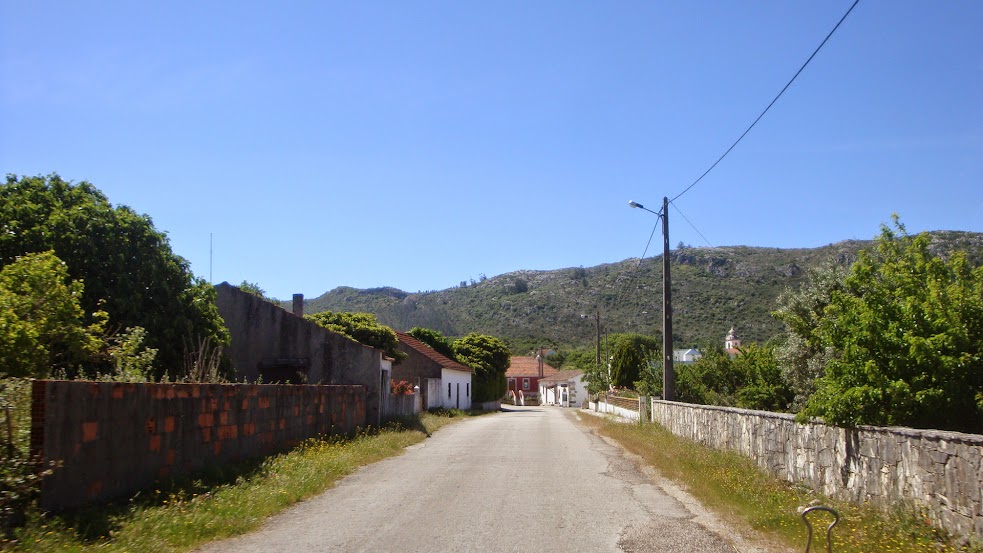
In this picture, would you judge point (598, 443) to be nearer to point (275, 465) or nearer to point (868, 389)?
point (275, 465)

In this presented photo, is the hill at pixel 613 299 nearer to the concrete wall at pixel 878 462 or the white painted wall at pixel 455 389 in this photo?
the white painted wall at pixel 455 389

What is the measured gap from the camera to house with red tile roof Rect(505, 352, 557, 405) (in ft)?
320

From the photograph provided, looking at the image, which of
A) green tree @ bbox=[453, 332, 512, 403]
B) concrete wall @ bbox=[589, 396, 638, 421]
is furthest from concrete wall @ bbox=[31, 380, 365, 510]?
green tree @ bbox=[453, 332, 512, 403]

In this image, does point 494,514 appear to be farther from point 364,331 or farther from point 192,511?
point 364,331

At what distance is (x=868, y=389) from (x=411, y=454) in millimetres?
12108

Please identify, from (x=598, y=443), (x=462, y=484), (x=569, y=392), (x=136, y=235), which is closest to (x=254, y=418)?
(x=462, y=484)

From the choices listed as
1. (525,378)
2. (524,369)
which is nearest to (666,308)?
(524,369)

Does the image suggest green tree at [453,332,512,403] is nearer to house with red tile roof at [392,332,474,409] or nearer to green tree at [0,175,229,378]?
house with red tile roof at [392,332,474,409]

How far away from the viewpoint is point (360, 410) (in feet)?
79.4

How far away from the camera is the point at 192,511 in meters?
9.54

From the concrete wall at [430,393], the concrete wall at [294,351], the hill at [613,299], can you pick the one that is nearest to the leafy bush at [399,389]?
the concrete wall at [294,351]

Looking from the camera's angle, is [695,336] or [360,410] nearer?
[360,410]

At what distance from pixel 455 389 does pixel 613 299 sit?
4723cm

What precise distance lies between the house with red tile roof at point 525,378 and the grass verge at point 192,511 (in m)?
81.3
